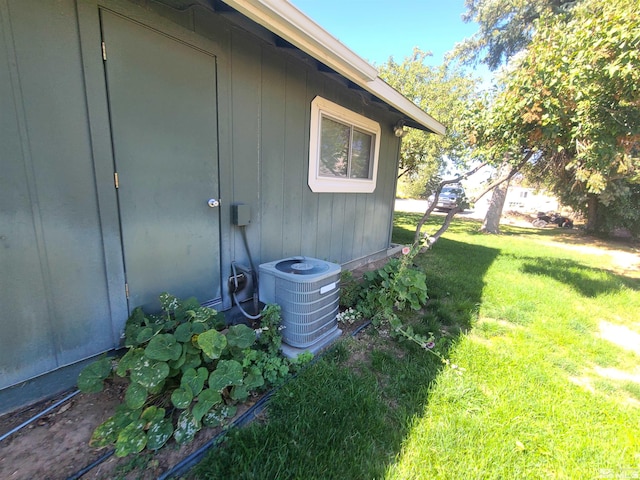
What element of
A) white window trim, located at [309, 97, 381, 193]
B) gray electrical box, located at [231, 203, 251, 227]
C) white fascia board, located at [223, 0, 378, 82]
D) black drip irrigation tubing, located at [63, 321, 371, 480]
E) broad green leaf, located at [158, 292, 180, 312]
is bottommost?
black drip irrigation tubing, located at [63, 321, 371, 480]

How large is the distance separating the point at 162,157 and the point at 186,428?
5.37 ft

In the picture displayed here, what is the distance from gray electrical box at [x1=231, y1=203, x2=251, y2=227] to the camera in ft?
7.52

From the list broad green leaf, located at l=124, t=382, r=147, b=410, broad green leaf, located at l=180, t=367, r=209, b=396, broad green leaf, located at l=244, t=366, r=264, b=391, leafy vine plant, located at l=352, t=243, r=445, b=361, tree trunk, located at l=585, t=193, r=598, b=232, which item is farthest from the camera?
tree trunk, located at l=585, t=193, r=598, b=232

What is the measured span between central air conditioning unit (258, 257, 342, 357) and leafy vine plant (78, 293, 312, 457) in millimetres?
270

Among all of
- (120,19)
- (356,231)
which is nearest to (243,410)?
(120,19)

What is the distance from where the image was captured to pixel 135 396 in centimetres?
130

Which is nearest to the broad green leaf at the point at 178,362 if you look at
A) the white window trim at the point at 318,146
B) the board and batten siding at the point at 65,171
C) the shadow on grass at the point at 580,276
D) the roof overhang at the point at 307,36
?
the board and batten siding at the point at 65,171

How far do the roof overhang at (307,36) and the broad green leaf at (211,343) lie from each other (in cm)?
181

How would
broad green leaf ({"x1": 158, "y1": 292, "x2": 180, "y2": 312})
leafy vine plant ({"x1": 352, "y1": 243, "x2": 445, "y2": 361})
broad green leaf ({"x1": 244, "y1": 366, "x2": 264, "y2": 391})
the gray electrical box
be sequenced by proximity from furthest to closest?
leafy vine plant ({"x1": 352, "y1": 243, "x2": 445, "y2": 361}), the gray electrical box, broad green leaf ({"x1": 158, "y1": 292, "x2": 180, "y2": 312}), broad green leaf ({"x1": 244, "y1": 366, "x2": 264, "y2": 391})

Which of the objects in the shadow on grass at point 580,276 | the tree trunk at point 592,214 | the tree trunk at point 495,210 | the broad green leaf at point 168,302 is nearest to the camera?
the broad green leaf at point 168,302

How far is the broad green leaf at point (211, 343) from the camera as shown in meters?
1.43

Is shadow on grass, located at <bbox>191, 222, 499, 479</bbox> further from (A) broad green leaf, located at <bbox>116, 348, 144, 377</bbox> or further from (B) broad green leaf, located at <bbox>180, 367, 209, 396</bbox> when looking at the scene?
(A) broad green leaf, located at <bbox>116, 348, 144, 377</bbox>

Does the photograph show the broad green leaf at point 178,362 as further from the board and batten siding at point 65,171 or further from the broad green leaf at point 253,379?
the board and batten siding at point 65,171

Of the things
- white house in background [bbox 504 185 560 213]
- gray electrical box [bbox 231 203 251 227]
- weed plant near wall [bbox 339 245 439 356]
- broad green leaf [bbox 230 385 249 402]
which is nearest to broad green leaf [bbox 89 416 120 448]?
broad green leaf [bbox 230 385 249 402]
